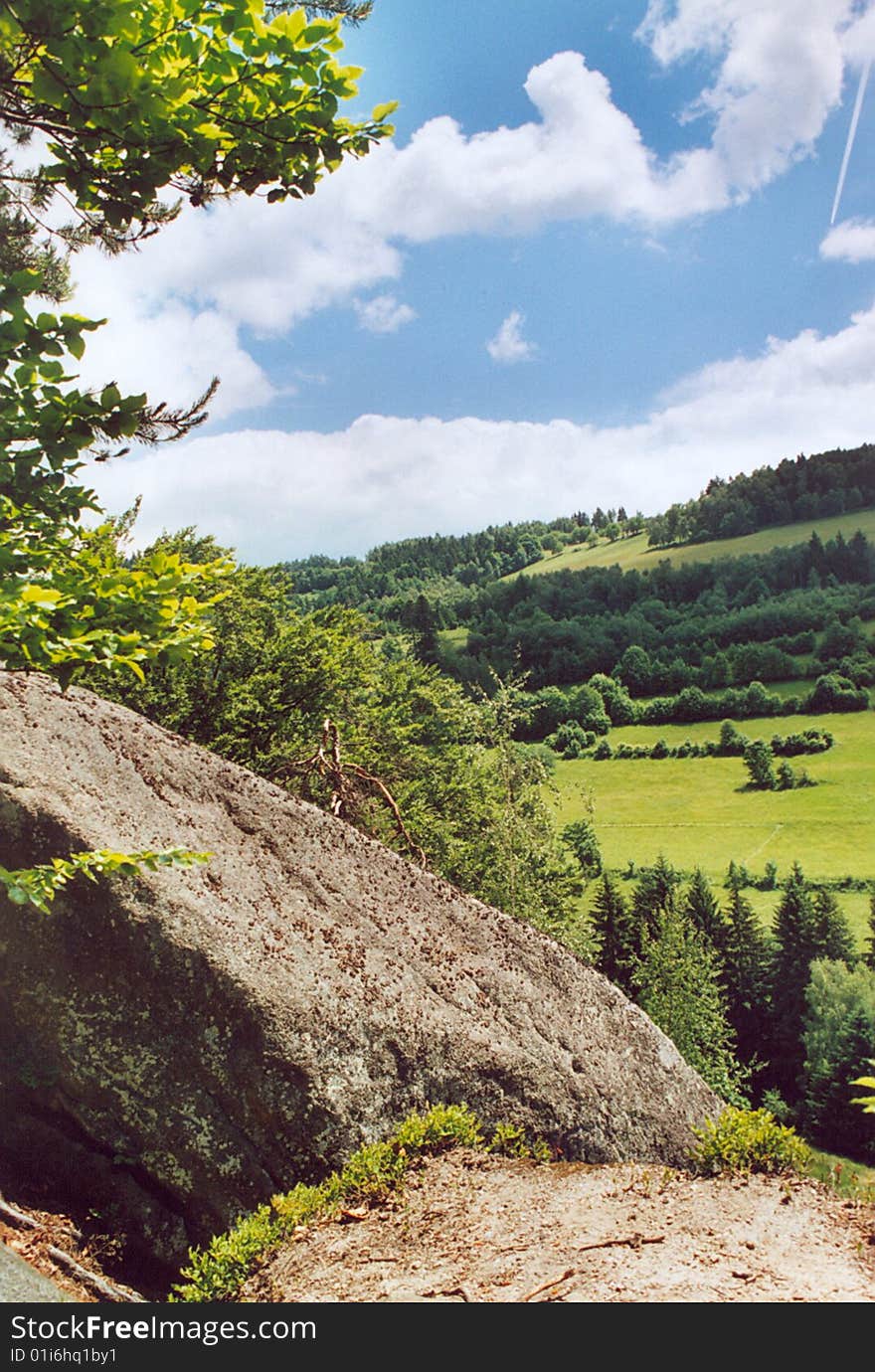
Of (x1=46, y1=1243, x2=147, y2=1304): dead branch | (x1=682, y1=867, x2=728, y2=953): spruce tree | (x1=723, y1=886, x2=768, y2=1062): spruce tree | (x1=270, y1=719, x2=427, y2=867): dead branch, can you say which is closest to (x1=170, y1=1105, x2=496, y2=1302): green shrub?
(x1=46, y1=1243, x2=147, y2=1304): dead branch

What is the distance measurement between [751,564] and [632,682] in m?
53.9

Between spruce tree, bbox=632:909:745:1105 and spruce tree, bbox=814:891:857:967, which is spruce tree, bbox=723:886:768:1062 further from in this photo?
spruce tree, bbox=632:909:745:1105

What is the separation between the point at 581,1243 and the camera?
5.89 m

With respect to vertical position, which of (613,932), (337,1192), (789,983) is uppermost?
(337,1192)

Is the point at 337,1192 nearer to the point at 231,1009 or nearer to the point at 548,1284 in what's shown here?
the point at 231,1009

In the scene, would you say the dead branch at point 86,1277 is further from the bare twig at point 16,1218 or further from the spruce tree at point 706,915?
the spruce tree at point 706,915

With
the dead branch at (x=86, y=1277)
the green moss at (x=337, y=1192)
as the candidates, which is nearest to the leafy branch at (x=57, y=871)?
the dead branch at (x=86, y=1277)

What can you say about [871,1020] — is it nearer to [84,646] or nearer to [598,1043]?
[598,1043]

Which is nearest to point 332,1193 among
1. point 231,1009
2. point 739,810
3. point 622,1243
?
point 231,1009

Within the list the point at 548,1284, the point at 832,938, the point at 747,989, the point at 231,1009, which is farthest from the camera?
the point at 832,938

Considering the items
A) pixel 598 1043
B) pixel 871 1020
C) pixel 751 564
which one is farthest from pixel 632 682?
pixel 598 1043

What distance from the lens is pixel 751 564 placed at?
18650cm

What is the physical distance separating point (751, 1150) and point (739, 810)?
111 meters

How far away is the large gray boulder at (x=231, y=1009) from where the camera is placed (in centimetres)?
670
